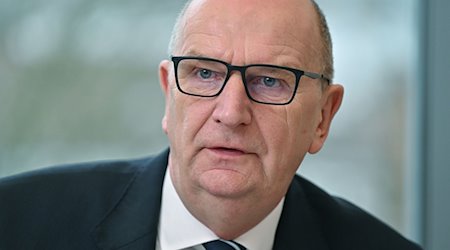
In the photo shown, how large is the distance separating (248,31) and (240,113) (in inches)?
8.3

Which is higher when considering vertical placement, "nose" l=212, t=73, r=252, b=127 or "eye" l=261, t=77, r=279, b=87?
"eye" l=261, t=77, r=279, b=87

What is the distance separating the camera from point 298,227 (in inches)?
79.0

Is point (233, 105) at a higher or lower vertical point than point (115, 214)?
higher

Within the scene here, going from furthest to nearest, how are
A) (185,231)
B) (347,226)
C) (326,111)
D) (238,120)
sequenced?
(347,226) < (326,111) < (185,231) < (238,120)

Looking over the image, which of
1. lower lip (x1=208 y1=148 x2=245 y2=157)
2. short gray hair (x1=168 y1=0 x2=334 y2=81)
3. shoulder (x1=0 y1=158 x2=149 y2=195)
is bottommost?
shoulder (x1=0 y1=158 x2=149 y2=195)

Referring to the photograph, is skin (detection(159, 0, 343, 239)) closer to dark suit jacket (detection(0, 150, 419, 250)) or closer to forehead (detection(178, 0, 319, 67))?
forehead (detection(178, 0, 319, 67))

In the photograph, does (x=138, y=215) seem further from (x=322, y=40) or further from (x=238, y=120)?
(x=322, y=40)

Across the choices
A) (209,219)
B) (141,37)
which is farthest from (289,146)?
(141,37)

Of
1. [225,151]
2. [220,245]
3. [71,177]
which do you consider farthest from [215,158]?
[71,177]

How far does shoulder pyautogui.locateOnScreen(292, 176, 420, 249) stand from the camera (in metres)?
2.06

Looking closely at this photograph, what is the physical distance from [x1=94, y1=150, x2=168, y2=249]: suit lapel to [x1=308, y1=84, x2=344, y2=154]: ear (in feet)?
1.42

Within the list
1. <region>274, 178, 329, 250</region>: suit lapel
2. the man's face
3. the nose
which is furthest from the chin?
<region>274, 178, 329, 250</region>: suit lapel

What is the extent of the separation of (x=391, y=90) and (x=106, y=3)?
3.66 ft

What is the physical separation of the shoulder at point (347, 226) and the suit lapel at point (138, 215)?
46 cm
